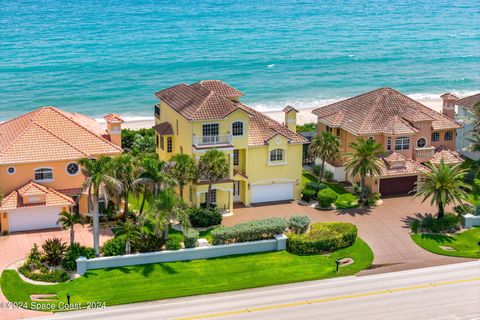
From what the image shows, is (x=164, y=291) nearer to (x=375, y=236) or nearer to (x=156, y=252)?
(x=156, y=252)

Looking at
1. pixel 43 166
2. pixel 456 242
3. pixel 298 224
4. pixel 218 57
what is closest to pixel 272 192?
pixel 298 224

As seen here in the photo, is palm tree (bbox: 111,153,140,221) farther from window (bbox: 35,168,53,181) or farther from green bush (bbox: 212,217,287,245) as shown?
green bush (bbox: 212,217,287,245)

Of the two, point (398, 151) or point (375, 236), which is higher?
point (398, 151)

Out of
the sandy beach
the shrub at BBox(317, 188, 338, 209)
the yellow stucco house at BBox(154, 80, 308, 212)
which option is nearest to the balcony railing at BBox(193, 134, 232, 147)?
the yellow stucco house at BBox(154, 80, 308, 212)

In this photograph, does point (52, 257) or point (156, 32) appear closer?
point (52, 257)

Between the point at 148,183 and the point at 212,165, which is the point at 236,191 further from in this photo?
the point at 148,183

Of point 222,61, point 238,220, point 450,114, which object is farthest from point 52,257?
point 222,61

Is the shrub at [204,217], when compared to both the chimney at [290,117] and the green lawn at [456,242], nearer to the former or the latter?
the chimney at [290,117]
